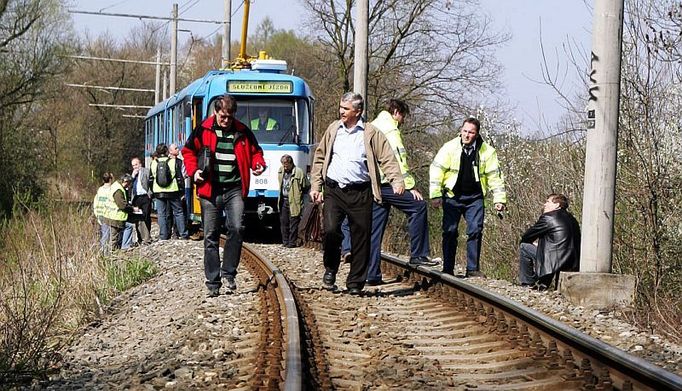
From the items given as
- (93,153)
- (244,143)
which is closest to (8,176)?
(93,153)

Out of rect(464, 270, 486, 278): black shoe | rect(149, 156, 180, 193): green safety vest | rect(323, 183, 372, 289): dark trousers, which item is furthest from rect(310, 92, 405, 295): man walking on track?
rect(149, 156, 180, 193): green safety vest

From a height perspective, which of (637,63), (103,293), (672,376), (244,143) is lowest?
(103,293)

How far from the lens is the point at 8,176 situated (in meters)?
34.4

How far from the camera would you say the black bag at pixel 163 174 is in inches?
715

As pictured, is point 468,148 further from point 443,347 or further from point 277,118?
point 277,118

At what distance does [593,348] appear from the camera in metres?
6.30

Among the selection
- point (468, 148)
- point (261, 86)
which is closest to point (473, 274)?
point (468, 148)

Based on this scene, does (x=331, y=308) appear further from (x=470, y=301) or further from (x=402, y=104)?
(x=402, y=104)

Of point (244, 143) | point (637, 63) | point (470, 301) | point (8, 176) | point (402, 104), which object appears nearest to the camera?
point (470, 301)

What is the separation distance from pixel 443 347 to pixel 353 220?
270cm

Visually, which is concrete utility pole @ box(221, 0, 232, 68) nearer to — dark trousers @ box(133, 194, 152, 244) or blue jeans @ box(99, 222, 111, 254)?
dark trousers @ box(133, 194, 152, 244)

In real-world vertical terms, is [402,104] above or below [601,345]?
above

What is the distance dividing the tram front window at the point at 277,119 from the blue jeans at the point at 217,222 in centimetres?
967

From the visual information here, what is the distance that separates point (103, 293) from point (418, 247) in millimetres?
4039
